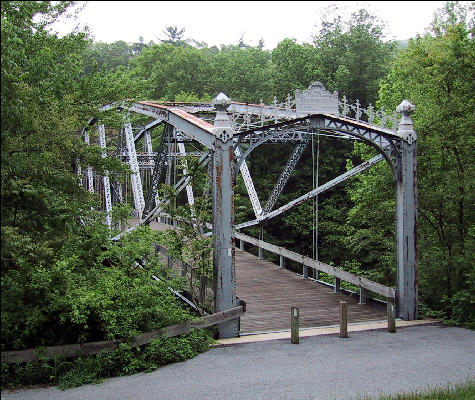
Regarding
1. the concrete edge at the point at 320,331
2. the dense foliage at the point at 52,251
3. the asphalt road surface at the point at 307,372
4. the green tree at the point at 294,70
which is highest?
the green tree at the point at 294,70

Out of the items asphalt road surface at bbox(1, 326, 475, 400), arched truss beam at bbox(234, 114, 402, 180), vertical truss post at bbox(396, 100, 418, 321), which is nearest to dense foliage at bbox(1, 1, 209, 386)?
asphalt road surface at bbox(1, 326, 475, 400)

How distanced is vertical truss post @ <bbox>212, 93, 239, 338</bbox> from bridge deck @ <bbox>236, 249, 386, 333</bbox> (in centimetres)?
93

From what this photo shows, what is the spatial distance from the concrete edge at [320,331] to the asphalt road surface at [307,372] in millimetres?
201

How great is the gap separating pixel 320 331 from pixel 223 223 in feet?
→ 9.60

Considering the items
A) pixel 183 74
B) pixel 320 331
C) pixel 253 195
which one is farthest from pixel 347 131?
pixel 183 74

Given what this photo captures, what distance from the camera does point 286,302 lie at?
13828 millimetres

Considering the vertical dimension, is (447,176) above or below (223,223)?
above

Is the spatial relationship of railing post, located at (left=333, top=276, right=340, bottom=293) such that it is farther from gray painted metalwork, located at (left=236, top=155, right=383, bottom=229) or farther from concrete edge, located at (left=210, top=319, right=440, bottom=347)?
gray painted metalwork, located at (left=236, top=155, right=383, bottom=229)

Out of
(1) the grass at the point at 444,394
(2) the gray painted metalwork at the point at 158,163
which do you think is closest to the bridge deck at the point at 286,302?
(2) the gray painted metalwork at the point at 158,163

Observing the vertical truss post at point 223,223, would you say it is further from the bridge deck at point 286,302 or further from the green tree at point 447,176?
the green tree at point 447,176

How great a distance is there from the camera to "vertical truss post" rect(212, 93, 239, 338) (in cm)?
1092

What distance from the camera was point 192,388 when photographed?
8.16 metres

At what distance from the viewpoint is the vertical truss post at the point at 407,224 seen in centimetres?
1252

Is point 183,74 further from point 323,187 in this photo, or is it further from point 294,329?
point 294,329
